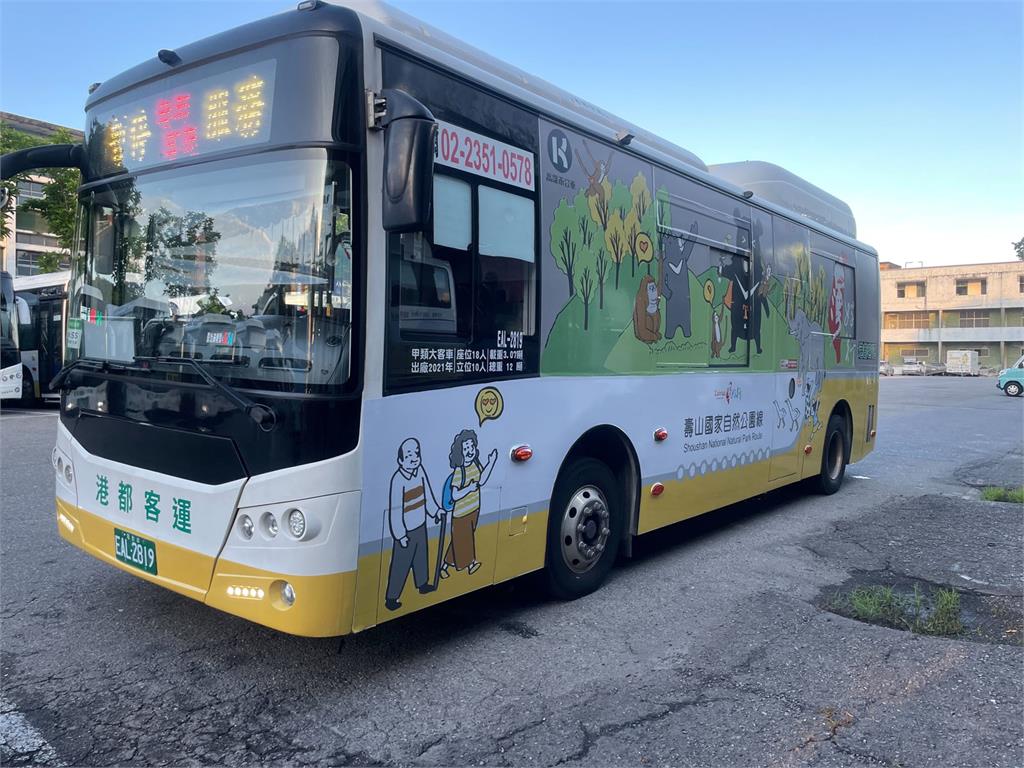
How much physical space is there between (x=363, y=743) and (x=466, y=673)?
32.9 inches

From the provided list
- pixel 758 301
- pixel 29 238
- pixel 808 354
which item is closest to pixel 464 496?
pixel 758 301

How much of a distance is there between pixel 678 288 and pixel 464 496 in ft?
9.42

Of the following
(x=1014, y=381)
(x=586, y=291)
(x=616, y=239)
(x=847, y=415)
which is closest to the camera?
(x=586, y=291)

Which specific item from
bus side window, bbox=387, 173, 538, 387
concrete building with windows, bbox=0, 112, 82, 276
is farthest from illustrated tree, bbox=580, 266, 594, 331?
concrete building with windows, bbox=0, 112, 82, 276

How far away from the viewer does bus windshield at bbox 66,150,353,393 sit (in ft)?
11.6

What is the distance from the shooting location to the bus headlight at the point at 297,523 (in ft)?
11.4

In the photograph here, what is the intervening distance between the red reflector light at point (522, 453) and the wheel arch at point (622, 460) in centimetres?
76

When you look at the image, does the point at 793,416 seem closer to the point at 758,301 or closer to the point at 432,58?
the point at 758,301

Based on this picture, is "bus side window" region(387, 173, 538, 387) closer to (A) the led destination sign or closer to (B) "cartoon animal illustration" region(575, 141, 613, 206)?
(B) "cartoon animal illustration" region(575, 141, 613, 206)

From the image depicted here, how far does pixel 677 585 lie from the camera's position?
→ 5.69 metres

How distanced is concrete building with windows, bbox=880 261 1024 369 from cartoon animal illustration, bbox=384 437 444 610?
3191 inches

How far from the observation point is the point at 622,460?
5633 mm

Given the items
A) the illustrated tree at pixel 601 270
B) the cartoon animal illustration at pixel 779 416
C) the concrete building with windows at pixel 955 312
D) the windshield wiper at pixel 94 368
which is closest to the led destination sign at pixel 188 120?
the windshield wiper at pixel 94 368

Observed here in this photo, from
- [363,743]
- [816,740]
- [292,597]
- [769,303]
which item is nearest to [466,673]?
[363,743]
